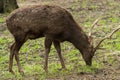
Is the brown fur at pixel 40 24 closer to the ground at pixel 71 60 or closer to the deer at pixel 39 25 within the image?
the deer at pixel 39 25

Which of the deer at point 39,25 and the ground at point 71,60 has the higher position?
the deer at point 39,25

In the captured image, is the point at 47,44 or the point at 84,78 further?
the point at 47,44

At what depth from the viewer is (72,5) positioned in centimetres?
2106

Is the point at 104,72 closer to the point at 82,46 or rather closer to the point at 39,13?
the point at 82,46

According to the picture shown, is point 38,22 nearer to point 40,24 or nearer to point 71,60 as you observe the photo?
point 40,24

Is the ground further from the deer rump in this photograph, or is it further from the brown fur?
the deer rump

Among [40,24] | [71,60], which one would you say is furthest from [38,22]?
[71,60]

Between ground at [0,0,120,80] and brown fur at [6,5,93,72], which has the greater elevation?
brown fur at [6,5,93,72]

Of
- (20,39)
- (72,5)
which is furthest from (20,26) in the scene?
(72,5)

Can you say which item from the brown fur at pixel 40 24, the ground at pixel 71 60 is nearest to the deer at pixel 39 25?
the brown fur at pixel 40 24

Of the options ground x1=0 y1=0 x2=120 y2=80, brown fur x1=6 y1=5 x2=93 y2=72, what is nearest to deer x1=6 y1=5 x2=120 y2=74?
brown fur x1=6 y1=5 x2=93 y2=72

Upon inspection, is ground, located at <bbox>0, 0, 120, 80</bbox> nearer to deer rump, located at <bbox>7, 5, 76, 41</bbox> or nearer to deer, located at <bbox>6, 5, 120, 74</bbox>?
deer, located at <bbox>6, 5, 120, 74</bbox>

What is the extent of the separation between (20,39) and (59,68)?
128cm

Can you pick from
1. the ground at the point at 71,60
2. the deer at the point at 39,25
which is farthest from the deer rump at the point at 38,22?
the ground at the point at 71,60
